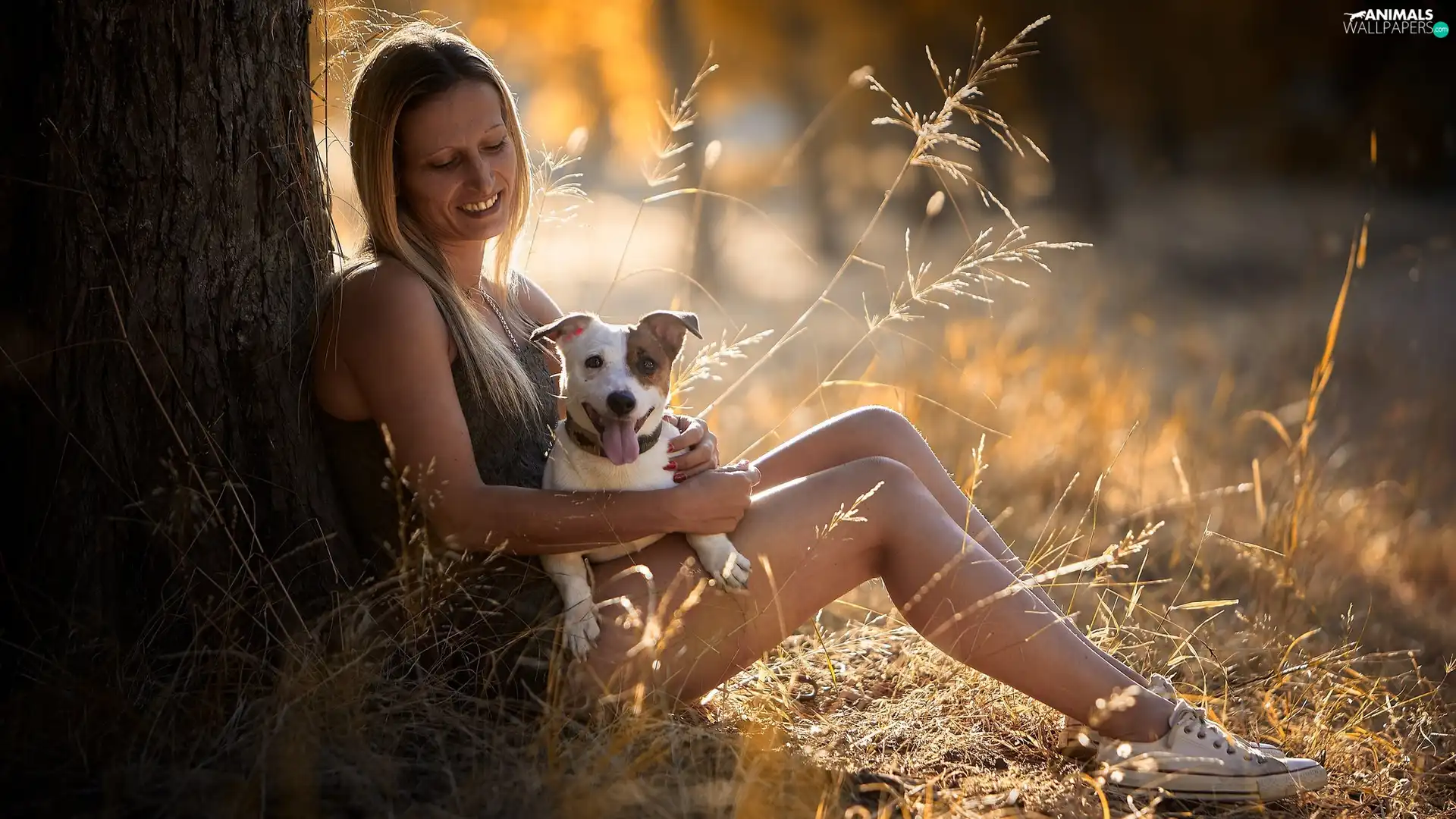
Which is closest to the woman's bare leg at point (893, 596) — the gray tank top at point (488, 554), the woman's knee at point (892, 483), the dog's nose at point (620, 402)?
the woman's knee at point (892, 483)

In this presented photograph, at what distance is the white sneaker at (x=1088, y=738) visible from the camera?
8.61ft

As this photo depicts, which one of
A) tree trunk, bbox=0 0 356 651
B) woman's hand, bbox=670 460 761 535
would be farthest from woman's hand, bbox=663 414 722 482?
tree trunk, bbox=0 0 356 651

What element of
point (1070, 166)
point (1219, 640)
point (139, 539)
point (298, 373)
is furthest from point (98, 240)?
point (1070, 166)

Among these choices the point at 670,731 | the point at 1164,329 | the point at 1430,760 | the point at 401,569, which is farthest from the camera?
the point at 1164,329

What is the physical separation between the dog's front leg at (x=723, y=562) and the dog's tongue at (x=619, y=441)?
10.2 inches

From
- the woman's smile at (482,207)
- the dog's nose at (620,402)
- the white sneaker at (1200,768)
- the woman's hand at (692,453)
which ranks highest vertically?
the woman's smile at (482,207)

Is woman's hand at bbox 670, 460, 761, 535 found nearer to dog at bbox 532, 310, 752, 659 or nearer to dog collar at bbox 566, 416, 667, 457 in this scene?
dog at bbox 532, 310, 752, 659

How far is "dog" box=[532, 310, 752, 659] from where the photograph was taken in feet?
8.29

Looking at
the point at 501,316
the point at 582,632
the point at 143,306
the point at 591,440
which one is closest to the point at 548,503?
A: the point at 591,440

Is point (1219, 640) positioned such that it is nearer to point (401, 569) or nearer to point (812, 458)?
point (812, 458)

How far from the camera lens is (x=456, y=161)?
2.76 meters

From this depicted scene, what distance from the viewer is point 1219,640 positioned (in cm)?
366

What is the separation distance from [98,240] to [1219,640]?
11.5ft

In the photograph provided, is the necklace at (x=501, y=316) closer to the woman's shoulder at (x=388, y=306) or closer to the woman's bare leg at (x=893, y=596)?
the woman's shoulder at (x=388, y=306)
